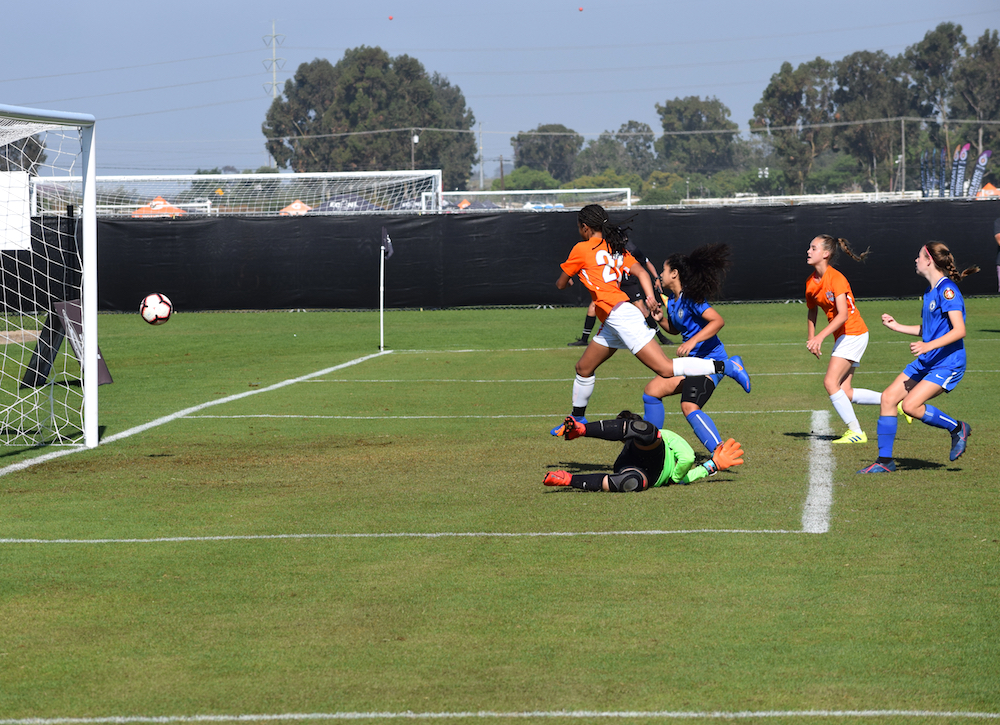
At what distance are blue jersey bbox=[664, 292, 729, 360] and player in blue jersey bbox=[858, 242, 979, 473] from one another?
51.2 inches

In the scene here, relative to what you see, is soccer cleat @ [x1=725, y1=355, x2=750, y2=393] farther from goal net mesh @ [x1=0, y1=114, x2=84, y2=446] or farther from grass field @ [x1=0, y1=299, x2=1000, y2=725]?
goal net mesh @ [x1=0, y1=114, x2=84, y2=446]

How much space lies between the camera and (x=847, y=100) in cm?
11088

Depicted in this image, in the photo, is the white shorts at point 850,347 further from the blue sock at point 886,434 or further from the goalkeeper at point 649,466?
the goalkeeper at point 649,466

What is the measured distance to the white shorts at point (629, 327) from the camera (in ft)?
28.5

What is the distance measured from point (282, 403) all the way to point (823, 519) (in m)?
7.86

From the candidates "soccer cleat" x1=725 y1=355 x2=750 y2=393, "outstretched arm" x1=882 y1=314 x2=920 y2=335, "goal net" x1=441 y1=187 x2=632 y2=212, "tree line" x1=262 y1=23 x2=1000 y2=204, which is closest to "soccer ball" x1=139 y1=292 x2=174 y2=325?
"soccer cleat" x1=725 y1=355 x2=750 y2=393

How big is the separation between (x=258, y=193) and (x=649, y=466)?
1244 inches

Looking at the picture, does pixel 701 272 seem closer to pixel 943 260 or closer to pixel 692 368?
pixel 692 368

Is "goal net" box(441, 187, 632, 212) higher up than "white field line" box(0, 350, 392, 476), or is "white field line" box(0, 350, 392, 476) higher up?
"goal net" box(441, 187, 632, 212)

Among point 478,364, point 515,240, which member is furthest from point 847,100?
point 478,364

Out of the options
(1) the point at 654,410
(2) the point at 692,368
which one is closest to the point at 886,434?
(2) the point at 692,368

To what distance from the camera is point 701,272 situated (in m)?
8.76

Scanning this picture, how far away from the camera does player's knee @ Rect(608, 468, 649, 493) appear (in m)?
8.07

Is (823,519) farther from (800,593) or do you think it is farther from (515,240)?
(515,240)
